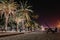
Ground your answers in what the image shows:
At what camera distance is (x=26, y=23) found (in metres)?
80.6

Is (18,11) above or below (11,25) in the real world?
above

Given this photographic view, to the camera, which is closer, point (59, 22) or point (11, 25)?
point (11, 25)

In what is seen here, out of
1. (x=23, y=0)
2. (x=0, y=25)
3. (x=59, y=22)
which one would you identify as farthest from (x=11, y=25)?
(x=59, y=22)

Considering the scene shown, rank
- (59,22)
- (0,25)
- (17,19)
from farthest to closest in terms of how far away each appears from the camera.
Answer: (59,22) → (0,25) → (17,19)

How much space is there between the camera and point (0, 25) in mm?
73250

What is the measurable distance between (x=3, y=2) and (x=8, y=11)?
3.49 meters

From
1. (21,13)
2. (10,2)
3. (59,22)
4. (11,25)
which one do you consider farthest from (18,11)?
(59,22)

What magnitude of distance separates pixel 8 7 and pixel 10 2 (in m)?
2.84

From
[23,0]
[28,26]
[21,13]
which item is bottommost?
[28,26]

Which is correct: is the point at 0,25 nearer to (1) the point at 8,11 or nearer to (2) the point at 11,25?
(2) the point at 11,25

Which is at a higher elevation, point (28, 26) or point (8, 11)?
point (8, 11)

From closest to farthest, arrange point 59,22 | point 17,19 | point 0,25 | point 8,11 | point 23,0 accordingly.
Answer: point 8,11, point 17,19, point 0,25, point 23,0, point 59,22

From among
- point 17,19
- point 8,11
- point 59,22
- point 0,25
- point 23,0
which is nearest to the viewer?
point 8,11

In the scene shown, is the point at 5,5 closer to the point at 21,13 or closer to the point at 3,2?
the point at 3,2
